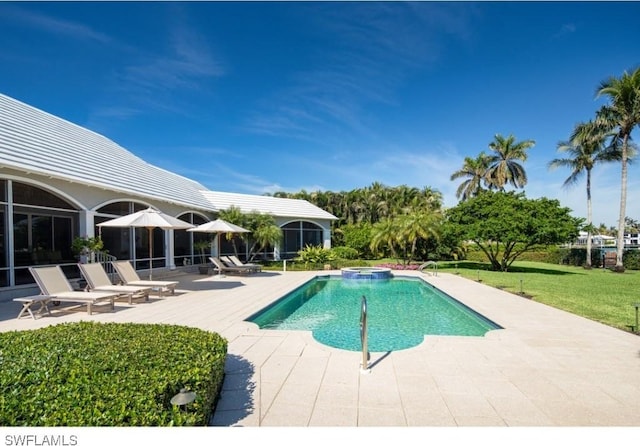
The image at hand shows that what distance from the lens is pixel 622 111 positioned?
2072 centimetres

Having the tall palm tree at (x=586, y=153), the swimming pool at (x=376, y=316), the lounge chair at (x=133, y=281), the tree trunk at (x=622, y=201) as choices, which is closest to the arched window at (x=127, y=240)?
the lounge chair at (x=133, y=281)

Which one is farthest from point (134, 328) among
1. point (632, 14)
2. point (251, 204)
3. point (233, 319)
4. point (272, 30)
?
point (251, 204)

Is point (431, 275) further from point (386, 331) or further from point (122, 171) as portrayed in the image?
point (122, 171)

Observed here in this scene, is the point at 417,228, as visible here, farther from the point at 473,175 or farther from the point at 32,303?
the point at 32,303

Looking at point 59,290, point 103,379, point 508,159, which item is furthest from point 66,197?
point 508,159

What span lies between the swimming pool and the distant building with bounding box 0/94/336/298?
6.06 meters

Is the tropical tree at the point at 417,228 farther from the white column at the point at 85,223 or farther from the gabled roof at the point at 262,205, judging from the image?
the white column at the point at 85,223

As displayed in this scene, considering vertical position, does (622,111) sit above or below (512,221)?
above

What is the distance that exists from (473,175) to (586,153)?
9.20 meters

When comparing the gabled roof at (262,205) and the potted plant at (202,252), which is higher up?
the gabled roof at (262,205)

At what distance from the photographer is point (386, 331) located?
318 inches

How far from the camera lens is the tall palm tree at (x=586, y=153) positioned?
77.1 feet

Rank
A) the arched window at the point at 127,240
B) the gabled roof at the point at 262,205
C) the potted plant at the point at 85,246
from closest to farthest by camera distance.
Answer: the potted plant at the point at 85,246 < the arched window at the point at 127,240 < the gabled roof at the point at 262,205

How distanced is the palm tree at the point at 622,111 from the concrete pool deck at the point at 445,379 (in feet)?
60.7
